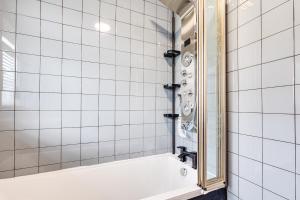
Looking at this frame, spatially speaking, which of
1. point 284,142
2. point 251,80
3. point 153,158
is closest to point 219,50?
point 251,80

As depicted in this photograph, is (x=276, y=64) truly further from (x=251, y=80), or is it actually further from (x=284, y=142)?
(x=284, y=142)

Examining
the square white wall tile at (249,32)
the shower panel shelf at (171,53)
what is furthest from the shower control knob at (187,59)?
the square white wall tile at (249,32)

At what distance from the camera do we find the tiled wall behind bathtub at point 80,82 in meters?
1.31

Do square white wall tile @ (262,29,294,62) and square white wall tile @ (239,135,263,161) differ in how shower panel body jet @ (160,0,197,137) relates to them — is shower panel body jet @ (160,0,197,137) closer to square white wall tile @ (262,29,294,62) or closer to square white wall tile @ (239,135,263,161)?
square white wall tile @ (239,135,263,161)

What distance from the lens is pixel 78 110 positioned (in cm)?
152

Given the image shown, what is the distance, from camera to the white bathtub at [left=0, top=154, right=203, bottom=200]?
1.21 metres

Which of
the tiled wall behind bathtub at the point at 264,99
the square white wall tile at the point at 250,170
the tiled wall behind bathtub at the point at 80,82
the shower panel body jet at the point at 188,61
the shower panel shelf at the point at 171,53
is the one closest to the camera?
the tiled wall behind bathtub at the point at 264,99

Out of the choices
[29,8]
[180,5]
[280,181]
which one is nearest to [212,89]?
[280,181]

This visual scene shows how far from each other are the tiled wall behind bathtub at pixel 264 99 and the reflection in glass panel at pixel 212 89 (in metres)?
0.10

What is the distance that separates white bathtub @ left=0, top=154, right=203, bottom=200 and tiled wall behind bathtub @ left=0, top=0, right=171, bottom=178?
11 cm

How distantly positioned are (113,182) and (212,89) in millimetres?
1156

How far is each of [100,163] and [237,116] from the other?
4.07 ft

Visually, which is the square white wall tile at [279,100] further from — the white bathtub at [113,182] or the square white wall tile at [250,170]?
the white bathtub at [113,182]

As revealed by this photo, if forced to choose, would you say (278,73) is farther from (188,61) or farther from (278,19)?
(188,61)
